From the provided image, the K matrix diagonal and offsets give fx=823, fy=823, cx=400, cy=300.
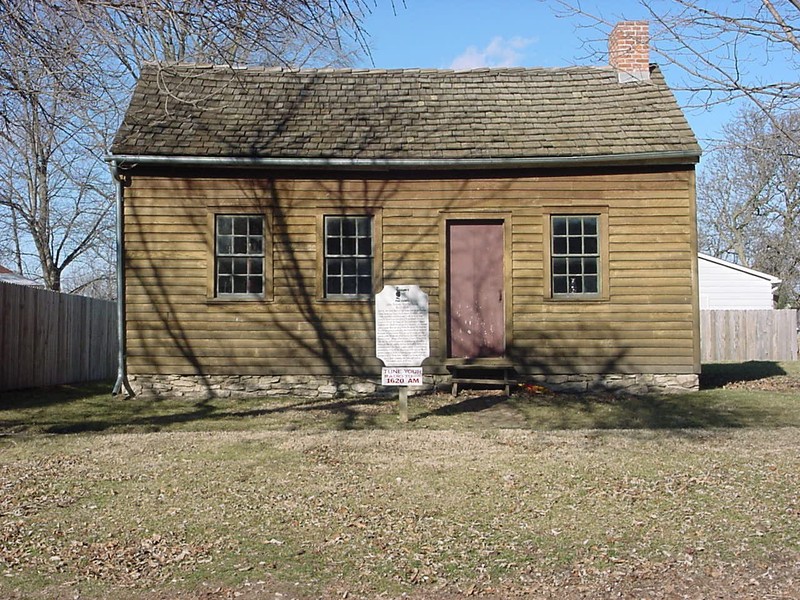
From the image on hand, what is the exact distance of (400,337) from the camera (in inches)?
432

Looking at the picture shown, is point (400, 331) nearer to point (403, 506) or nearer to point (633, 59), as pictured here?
point (403, 506)

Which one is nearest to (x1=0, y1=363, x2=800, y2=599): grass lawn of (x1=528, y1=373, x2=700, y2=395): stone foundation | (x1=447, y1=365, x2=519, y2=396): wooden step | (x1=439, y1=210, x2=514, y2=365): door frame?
(x1=447, y1=365, x2=519, y2=396): wooden step

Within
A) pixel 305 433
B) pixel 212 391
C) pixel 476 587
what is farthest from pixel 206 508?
pixel 212 391

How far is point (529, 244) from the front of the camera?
46.7 feet

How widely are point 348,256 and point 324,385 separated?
7.46 ft

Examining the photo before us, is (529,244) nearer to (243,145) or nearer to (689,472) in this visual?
(243,145)

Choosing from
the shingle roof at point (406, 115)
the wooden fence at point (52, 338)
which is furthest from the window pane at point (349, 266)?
the wooden fence at point (52, 338)

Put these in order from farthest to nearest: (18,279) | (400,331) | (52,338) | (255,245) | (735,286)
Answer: (735,286) → (18,279) → (52,338) → (255,245) → (400,331)

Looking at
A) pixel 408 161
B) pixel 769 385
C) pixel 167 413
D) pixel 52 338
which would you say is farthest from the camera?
pixel 52 338

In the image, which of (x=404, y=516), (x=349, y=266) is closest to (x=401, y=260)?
(x=349, y=266)

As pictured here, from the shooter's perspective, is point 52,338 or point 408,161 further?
point 52,338

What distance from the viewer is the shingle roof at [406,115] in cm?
1406

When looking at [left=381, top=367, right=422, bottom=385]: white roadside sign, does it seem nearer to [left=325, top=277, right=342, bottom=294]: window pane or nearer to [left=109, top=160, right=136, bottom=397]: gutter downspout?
[left=325, top=277, right=342, bottom=294]: window pane

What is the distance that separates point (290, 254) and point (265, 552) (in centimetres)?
884
